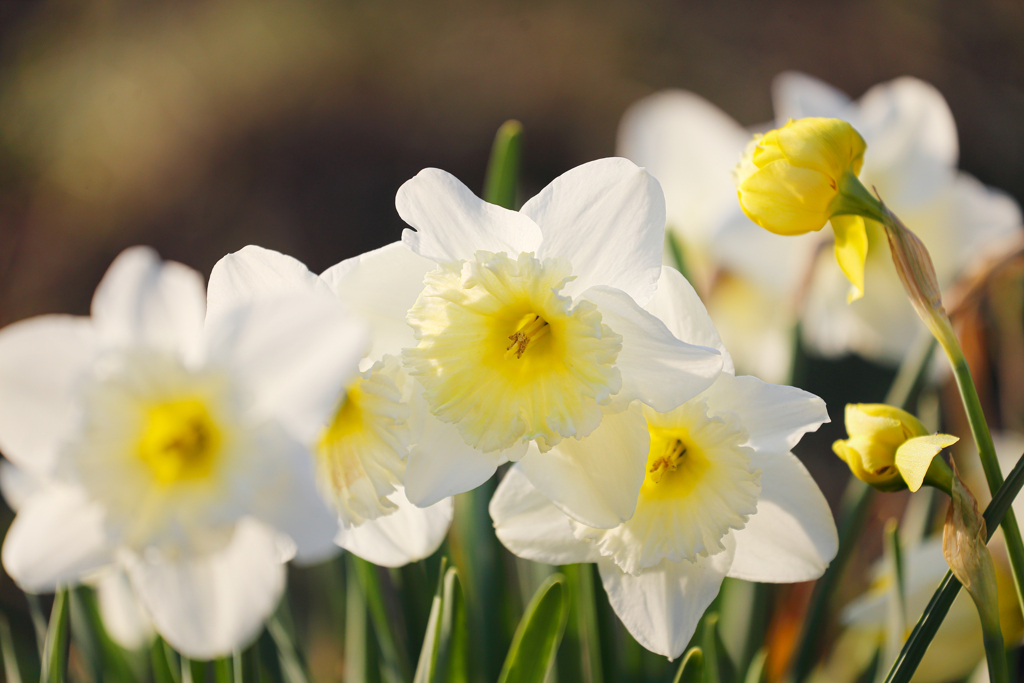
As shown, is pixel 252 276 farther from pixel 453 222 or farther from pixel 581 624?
pixel 581 624

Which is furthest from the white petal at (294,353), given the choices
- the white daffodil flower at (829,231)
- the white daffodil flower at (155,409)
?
the white daffodil flower at (829,231)

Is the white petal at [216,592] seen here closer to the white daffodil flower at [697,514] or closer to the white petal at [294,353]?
the white petal at [294,353]

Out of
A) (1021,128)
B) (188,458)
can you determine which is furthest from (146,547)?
(1021,128)

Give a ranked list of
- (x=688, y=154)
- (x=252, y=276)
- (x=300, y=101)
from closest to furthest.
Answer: (x=252, y=276) → (x=688, y=154) → (x=300, y=101)

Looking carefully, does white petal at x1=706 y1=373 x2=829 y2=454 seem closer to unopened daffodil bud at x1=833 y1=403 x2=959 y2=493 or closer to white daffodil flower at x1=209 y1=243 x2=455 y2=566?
unopened daffodil bud at x1=833 y1=403 x2=959 y2=493

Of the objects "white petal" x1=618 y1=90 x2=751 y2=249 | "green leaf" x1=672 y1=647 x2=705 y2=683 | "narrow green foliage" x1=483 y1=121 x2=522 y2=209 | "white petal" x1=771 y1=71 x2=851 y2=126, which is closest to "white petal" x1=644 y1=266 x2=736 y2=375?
"green leaf" x1=672 y1=647 x2=705 y2=683

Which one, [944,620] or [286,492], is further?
[944,620]

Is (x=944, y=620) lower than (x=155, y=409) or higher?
lower

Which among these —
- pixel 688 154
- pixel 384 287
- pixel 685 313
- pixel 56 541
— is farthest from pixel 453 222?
pixel 688 154
